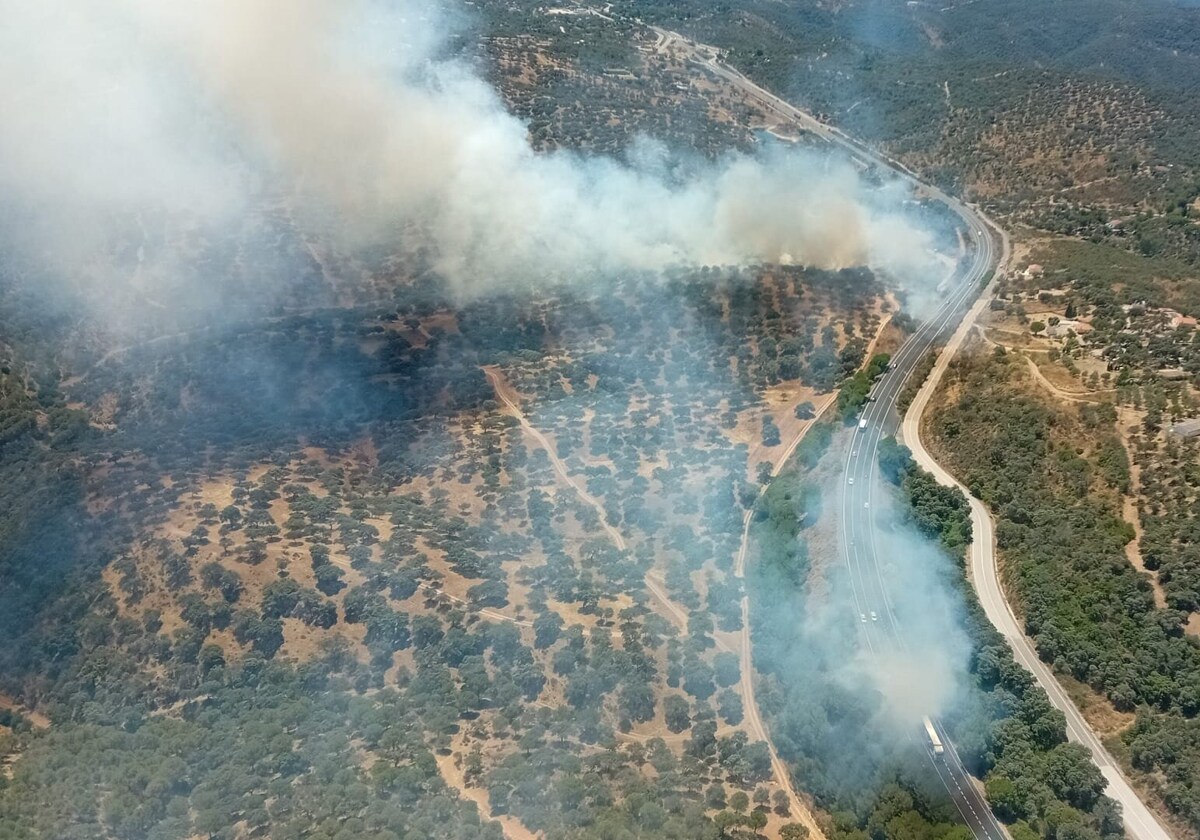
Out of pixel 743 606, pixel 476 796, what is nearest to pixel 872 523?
pixel 743 606

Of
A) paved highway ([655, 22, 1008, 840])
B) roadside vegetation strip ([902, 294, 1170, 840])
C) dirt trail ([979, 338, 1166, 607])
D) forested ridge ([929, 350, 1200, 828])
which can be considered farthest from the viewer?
dirt trail ([979, 338, 1166, 607])

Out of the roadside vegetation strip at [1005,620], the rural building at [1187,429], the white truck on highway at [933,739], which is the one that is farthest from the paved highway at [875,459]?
the rural building at [1187,429]

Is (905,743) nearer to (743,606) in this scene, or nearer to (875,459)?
(743,606)

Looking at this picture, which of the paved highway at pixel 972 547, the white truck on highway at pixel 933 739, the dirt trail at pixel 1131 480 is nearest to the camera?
the paved highway at pixel 972 547

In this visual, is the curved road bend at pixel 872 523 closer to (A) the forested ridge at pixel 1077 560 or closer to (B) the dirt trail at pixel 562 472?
(A) the forested ridge at pixel 1077 560

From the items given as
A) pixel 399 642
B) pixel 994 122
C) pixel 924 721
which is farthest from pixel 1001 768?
pixel 994 122

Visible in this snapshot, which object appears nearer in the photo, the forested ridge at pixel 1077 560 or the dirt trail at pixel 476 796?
the dirt trail at pixel 476 796

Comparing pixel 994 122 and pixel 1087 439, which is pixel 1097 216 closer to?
pixel 994 122

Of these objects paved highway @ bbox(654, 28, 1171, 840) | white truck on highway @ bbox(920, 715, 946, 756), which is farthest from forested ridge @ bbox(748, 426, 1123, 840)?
paved highway @ bbox(654, 28, 1171, 840)

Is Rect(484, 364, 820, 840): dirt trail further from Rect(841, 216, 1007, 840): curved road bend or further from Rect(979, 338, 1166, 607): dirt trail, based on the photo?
Rect(979, 338, 1166, 607): dirt trail
